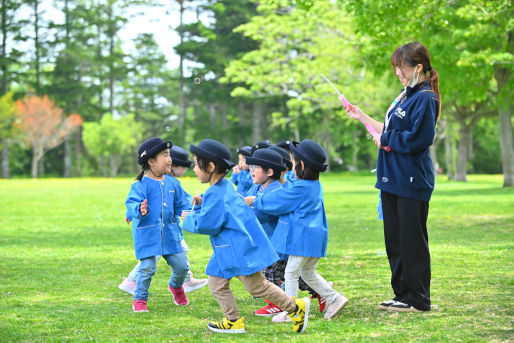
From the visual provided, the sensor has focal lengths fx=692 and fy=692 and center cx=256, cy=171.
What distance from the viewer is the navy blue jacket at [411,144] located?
5.77 metres

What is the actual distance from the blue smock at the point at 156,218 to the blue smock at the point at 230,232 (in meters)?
1.10

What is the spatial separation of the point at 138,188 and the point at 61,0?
67.9 meters

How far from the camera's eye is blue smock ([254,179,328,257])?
5.86 m

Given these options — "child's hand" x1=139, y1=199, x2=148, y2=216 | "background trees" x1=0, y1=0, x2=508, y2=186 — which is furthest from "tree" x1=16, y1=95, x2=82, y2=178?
"child's hand" x1=139, y1=199, x2=148, y2=216

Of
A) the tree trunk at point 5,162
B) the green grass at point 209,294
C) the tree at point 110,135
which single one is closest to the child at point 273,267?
the green grass at point 209,294

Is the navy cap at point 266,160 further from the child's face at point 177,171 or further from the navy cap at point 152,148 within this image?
the child's face at point 177,171

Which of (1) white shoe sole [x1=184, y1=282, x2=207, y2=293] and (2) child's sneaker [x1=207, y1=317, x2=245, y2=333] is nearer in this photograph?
(2) child's sneaker [x1=207, y1=317, x2=245, y2=333]

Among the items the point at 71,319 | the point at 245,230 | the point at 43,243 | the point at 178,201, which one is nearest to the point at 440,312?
the point at 245,230

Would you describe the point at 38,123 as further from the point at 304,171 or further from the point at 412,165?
the point at 412,165

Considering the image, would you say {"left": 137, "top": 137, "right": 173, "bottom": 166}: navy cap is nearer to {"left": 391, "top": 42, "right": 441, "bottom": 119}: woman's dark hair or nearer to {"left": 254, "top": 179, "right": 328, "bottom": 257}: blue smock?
{"left": 254, "top": 179, "right": 328, "bottom": 257}: blue smock

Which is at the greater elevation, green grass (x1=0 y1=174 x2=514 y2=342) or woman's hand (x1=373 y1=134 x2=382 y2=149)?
woman's hand (x1=373 y1=134 x2=382 y2=149)

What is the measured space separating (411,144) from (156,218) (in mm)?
2439

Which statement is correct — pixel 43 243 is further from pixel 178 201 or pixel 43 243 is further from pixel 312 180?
pixel 312 180

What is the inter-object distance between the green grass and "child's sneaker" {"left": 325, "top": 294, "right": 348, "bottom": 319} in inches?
3.2
